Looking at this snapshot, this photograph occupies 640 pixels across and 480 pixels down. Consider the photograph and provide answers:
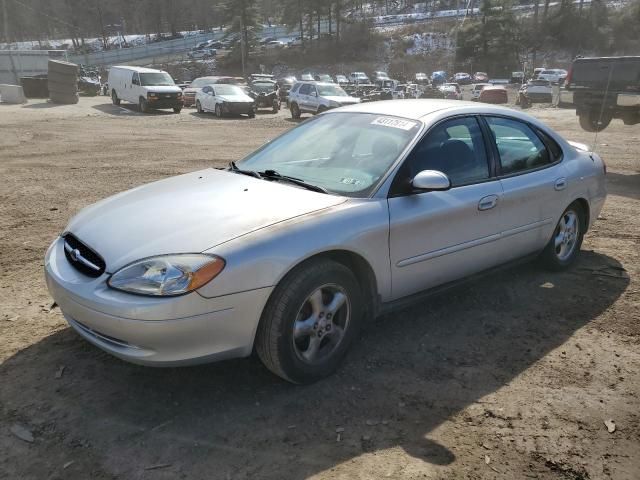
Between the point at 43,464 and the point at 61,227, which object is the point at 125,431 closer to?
the point at 43,464

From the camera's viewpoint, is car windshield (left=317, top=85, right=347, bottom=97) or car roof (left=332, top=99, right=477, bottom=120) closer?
car roof (left=332, top=99, right=477, bottom=120)

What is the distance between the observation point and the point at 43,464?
249cm

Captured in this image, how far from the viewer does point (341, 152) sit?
378 centimetres

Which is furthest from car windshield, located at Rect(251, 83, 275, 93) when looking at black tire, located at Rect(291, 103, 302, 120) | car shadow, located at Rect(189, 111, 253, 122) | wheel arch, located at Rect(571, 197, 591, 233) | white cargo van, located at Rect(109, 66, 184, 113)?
wheel arch, located at Rect(571, 197, 591, 233)


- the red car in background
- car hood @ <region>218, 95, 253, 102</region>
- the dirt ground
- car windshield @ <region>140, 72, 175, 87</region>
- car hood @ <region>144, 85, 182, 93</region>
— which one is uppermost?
car windshield @ <region>140, 72, 175, 87</region>

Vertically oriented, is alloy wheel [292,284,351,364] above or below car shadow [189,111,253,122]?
above

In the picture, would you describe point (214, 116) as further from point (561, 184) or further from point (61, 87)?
point (561, 184)

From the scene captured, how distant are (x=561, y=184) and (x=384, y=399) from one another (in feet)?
8.69

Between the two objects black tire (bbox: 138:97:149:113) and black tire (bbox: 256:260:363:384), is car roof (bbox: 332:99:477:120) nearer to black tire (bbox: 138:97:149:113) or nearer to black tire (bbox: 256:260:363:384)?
black tire (bbox: 256:260:363:384)

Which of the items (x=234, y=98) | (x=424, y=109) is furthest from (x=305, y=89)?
(x=424, y=109)

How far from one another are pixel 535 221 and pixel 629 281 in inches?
46.4

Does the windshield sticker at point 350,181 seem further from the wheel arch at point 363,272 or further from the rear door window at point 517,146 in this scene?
the rear door window at point 517,146

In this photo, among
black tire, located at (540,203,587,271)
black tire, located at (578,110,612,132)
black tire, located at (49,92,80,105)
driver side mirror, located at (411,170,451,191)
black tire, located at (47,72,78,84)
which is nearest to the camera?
driver side mirror, located at (411,170,451,191)

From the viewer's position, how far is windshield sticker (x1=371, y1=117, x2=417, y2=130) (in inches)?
147
